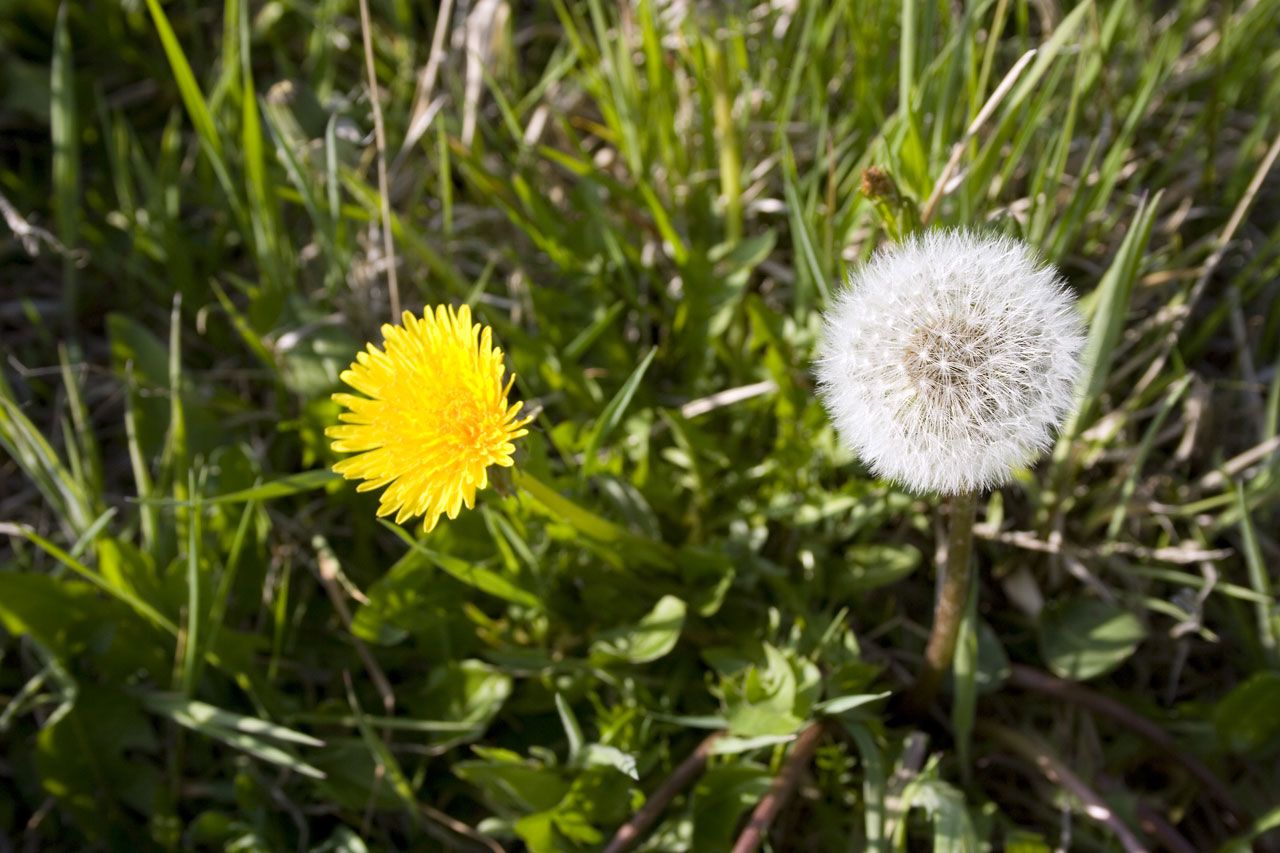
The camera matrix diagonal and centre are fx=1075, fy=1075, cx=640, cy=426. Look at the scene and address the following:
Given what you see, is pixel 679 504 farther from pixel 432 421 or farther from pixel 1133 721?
pixel 1133 721

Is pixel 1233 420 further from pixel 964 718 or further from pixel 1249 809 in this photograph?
pixel 964 718

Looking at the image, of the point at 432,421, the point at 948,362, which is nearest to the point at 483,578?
the point at 432,421

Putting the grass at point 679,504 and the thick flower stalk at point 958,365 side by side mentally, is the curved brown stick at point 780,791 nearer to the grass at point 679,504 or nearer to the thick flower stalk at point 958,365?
the grass at point 679,504

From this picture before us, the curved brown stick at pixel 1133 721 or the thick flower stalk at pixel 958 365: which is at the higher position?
the thick flower stalk at pixel 958 365

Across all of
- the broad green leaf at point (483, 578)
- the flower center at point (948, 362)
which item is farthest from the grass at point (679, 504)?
Result: the flower center at point (948, 362)

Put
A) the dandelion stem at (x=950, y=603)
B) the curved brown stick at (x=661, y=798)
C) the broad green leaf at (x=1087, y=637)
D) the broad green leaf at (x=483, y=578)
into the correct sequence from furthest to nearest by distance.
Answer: the broad green leaf at (x=1087, y=637) < the curved brown stick at (x=661, y=798) < the broad green leaf at (x=483, y=578) < the dandelion stem at (x=950, y=603)

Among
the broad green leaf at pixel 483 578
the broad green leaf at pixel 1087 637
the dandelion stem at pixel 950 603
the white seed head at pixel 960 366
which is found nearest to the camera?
the white seed head at pixel 960 366

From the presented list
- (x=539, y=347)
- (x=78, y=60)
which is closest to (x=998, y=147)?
(x=539, y=347)
